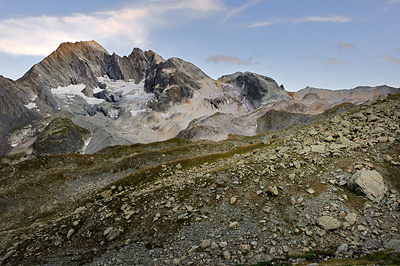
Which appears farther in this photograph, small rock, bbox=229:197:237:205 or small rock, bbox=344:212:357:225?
small rock, bbox=229:197:237:205

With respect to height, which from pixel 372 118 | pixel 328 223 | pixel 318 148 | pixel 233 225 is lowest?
pixel 233 225

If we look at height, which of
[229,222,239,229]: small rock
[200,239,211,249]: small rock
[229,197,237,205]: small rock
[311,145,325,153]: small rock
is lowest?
[200,239,211,249]: small rock

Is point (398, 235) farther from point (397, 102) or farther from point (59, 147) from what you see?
point (59, 147)

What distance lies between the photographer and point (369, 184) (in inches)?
942

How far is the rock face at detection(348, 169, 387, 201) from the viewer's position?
23453 millimetres

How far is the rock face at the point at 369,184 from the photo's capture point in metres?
23.5

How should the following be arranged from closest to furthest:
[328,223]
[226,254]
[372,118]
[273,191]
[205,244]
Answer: [226,254] < [205,244] < [328,223] < [273,191] < [372,118]

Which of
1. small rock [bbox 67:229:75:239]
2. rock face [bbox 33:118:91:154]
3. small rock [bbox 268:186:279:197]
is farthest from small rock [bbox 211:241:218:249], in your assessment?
rock face [bbox 33:118:91:154]

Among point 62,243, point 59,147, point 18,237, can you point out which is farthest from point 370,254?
point 59,147

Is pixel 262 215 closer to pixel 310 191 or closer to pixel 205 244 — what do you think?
pixel 310 191

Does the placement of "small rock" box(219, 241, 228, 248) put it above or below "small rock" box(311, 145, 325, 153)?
below

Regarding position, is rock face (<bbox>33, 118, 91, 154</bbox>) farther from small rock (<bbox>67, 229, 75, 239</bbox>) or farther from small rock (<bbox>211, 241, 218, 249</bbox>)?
small rock (<bbox>211, 241, 218, 249</bbox>)

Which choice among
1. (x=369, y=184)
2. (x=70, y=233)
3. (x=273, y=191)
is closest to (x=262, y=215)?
(x=273, y=191)

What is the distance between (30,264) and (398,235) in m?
32.9
